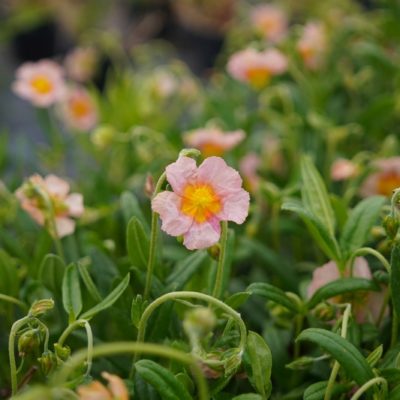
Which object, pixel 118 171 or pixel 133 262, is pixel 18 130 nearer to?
pixel 118 171

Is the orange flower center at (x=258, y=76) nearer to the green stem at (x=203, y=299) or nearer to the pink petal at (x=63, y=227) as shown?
the pink petal at (x=63, y=227)

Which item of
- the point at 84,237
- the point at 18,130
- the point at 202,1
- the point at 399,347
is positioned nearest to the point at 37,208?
the point at 84,237

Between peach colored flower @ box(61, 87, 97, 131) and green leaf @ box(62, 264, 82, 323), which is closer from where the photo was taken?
green leaf @ box(62, 264, 82, 323)

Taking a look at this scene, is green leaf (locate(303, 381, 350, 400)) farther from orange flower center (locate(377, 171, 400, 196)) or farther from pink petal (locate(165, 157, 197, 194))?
orange flower center (locate(377, 171, 400, 196))

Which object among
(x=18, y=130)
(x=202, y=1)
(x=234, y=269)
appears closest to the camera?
(x=234, y=269)

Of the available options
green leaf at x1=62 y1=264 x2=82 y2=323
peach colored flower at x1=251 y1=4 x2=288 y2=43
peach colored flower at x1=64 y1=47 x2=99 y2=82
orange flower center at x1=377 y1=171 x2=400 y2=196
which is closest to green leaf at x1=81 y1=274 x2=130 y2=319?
green leaf at x1=62 y1=264 x2=82 y2=323

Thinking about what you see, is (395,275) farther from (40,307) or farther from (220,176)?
(40,307)

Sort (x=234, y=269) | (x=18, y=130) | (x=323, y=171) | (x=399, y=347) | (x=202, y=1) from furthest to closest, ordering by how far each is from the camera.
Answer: (x=202, y=1) < (x=18, y=130) < (x=323, y=171) < (x=234, y=269) < (x=399, y=347)
